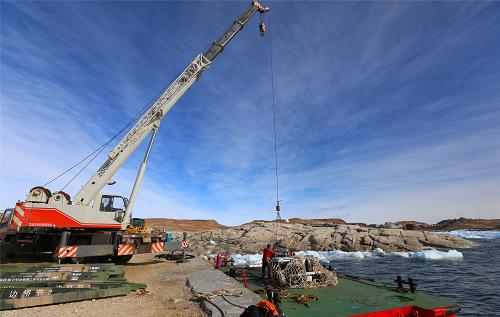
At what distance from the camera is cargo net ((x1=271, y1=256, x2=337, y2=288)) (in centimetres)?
1121

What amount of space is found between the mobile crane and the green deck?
7241 mm

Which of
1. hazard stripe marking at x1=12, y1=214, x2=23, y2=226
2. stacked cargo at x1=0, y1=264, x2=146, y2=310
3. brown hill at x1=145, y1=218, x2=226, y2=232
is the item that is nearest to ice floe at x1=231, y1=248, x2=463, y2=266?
stacked cargo at x1=0, y1=264, x2=146, y2=310

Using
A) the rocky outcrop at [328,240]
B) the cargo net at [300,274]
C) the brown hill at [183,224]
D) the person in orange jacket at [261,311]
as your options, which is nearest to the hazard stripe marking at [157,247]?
the cargo net at [300,274]

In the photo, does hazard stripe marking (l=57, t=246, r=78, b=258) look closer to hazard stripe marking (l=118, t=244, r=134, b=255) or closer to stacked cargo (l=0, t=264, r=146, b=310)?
hazard stripe marking (l=118, t=244, r=134, b=255)

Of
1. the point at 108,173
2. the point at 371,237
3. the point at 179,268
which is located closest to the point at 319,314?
the point at 179,268

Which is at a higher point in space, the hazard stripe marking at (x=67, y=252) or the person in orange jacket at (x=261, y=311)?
the hazard stripe marking at (x=67, y=252)

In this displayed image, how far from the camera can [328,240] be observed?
41.1 meters

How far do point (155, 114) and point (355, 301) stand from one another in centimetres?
1410

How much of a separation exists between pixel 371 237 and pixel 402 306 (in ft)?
117

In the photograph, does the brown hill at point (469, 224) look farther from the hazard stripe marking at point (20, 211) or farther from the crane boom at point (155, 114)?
the hazard stripe marking at point (20, 211)

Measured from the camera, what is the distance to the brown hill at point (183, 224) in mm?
64000

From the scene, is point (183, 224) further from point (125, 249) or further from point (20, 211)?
point (20, 211)

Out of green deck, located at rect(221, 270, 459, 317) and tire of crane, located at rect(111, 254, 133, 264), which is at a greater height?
tire of crane, located at rect(111, 254, 133, 264)

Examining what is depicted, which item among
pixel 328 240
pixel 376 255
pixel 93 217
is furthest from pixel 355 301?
pixel 328 240
